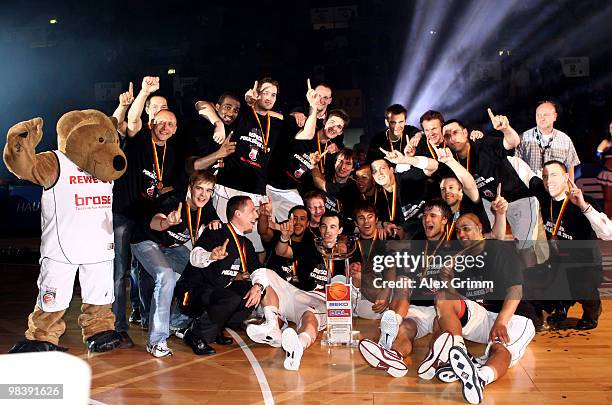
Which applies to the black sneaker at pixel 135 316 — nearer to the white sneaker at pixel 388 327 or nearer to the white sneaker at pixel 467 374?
the white sneaker at pixel 388 327

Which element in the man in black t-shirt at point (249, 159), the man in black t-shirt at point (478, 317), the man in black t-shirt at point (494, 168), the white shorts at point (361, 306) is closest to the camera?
the man in black t-shirt at point (478, 317)

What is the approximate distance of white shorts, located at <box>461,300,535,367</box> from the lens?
495 cm

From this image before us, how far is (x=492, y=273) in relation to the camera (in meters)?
5.40

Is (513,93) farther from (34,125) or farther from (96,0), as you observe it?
(34,125)

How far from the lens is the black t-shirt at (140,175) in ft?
19.9

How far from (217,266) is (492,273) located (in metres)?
2.00

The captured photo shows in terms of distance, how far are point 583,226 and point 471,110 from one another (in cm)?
555

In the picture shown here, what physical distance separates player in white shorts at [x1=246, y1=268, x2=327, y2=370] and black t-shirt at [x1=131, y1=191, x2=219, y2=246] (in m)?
0.64

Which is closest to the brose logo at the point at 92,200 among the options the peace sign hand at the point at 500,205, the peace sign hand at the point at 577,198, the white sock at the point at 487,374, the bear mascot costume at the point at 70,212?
the bear mascot costume at the point at 70,212

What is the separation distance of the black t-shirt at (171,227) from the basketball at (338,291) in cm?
109

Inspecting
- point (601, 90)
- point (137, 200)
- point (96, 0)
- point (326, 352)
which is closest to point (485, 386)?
point (326, 352)

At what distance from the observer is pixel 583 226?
6.11 metres

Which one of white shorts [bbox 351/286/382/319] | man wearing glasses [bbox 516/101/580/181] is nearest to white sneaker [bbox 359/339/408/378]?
white shorts [bbox 351/286/382/319]

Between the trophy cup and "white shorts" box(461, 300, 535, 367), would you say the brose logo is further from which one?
"white shorts" box(461, 300, 535, 367)
